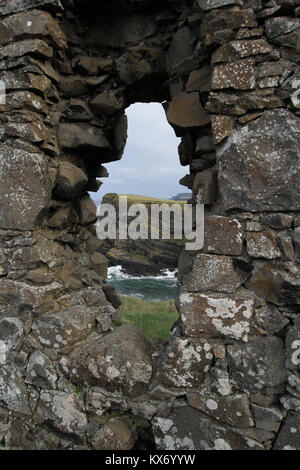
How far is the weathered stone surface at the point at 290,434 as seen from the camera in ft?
6.68

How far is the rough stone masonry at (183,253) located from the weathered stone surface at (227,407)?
1 cm

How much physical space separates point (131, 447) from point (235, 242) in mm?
1887

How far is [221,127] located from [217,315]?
1426mm

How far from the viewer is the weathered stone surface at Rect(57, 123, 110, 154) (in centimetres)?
299

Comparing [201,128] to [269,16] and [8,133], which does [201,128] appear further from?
[8,133]

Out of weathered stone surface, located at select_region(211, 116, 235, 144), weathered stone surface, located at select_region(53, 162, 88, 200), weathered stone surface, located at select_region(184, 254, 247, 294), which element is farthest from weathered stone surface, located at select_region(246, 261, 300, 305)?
weathered stone surface, located at select_region(53, 162, 88, 200)

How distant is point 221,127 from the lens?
7.41 feet

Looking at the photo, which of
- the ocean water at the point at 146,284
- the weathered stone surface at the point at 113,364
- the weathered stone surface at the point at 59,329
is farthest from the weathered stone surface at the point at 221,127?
the ocean water at the point at 146,284

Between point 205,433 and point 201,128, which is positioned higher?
point 201,128


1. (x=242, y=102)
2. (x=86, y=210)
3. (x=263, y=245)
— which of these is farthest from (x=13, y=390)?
(x=242, y=102)

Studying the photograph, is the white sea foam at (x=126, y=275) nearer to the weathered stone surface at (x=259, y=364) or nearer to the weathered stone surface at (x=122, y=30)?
the weathered stone surface at (x=122, y=30)

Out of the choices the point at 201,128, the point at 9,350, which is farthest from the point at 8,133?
the point at 9,350

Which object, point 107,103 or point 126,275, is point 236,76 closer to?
point 107,103

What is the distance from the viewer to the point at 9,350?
9.00 feet
